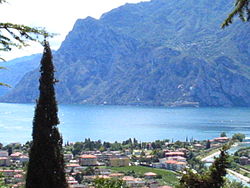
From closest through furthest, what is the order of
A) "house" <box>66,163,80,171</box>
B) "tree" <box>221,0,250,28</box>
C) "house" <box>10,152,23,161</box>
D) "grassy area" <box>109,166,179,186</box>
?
"tree" <box>221,0,250,28</box>, "grassy area" <box>109,166,179,186</box>, "house" <box>66,163,80,171</box>, "house" <box>10,152,23,161</box>

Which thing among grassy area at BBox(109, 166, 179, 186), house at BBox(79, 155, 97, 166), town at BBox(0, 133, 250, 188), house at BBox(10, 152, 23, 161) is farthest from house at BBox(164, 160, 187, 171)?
house at BBox(10, 152, 23, 161)

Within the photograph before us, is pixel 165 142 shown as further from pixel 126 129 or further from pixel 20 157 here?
pixel 126 129

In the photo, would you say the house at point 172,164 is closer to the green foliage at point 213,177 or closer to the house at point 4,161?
the house at point 4,161

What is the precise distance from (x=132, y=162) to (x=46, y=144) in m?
58.3

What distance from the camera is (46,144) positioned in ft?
31.1

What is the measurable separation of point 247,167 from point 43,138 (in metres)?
56.8

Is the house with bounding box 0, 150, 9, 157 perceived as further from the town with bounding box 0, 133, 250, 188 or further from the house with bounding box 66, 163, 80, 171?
the house with bounding box 66, 163, 80, 171

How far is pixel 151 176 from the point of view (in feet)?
173

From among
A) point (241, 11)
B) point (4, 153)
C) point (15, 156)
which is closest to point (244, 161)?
Result: point (15, 156)

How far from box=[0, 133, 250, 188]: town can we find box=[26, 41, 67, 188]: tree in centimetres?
3367

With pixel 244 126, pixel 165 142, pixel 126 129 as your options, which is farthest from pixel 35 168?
pixel 244 126

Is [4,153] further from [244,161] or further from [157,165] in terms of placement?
[244,161]

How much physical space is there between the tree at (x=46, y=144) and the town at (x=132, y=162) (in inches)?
1326

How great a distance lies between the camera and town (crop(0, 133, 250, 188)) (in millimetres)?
49875
